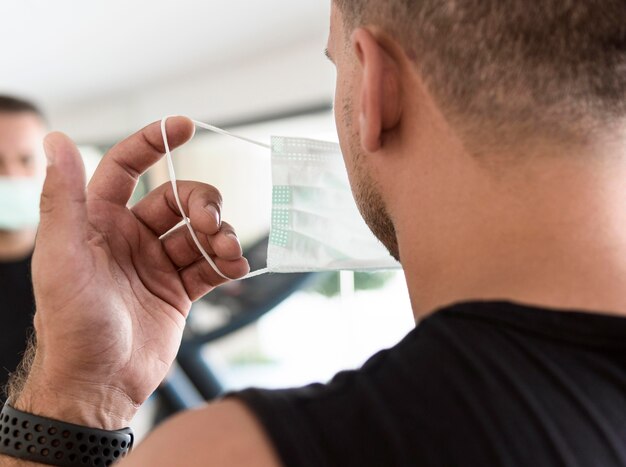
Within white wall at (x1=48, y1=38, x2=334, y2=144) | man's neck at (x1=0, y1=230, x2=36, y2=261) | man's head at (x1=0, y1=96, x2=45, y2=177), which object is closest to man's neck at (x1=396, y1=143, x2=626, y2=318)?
man's neck at (x1=0, y1=230, x2=36, y2=261)

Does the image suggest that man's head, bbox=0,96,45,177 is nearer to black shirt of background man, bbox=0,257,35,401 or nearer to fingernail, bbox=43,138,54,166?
black shirt of background man, bbox=0,257,35,401

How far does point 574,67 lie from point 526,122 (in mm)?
67

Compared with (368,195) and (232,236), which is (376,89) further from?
(232,236)

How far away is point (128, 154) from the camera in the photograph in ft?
3.50

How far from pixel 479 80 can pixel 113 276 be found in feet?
1.89

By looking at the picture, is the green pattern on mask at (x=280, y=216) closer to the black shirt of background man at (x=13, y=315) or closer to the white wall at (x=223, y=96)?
the black shirt of background man at (x=13, y=315)

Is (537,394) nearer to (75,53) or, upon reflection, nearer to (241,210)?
(241,210)

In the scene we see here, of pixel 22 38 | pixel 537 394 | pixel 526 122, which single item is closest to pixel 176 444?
pixel 537 394

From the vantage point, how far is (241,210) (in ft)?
13.1

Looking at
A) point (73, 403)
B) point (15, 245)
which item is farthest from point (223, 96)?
point (73, 403)

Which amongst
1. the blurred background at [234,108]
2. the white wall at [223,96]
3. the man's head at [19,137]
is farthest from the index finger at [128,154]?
the white wall at [223,96]

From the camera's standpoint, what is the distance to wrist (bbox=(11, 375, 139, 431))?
0.96 meters

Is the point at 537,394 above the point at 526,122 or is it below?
below

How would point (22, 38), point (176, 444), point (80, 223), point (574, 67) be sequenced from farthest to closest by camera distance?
1. point (22, 38)
2. point (80, 223)
3. point (574, 67)
4. point (176, 444)
